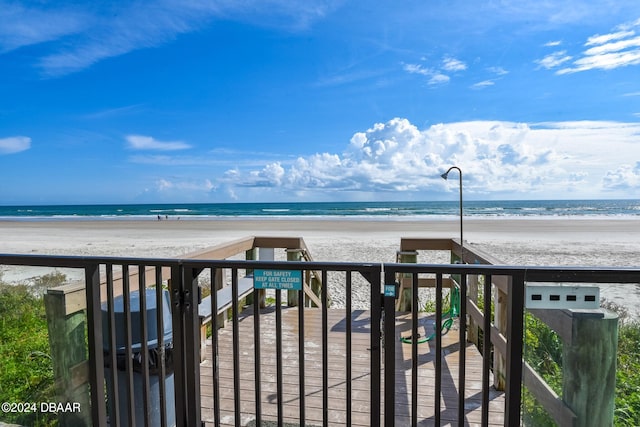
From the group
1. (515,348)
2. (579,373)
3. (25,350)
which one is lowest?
(25,350)

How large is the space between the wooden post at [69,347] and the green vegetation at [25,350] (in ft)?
0.22

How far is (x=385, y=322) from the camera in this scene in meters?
1.77

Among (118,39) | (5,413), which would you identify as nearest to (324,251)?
(118,39)

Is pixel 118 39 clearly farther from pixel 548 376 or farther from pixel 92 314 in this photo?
pixel 548 376

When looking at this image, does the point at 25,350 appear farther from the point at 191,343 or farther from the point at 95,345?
the point at 191,343

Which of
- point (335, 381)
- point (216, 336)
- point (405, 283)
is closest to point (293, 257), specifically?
point (405, 283)

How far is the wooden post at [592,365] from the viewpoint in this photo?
1649 mm

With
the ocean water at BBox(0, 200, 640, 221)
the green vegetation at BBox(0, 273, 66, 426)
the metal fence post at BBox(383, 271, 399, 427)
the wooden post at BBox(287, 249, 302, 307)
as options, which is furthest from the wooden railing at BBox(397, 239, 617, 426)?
the ocean water at BBox(0, 200, 640, 221)

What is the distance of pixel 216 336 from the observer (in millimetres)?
1974

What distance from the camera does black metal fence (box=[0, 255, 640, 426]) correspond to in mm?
1702

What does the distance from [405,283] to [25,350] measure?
3.65 m

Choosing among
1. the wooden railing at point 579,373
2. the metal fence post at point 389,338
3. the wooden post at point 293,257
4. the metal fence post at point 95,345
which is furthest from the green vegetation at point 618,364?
the wooden post at point 293,257

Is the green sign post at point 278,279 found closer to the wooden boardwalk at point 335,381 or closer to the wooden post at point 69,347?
the wooden post at point 69,347

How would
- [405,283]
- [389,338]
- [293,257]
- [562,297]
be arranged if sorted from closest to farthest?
[562,297]
[389,338]
[405,283]
[293,257]
